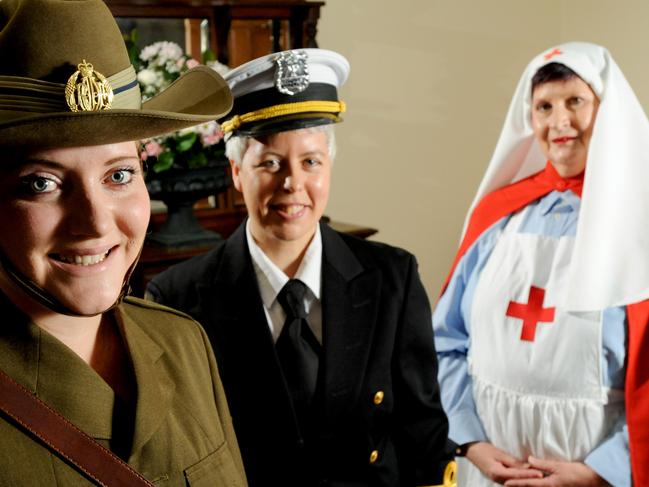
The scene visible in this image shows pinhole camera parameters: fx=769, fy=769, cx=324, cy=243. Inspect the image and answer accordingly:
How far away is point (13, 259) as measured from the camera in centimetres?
81

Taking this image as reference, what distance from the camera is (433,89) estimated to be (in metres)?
3.58

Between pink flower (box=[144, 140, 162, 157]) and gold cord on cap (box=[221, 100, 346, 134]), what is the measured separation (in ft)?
3.35

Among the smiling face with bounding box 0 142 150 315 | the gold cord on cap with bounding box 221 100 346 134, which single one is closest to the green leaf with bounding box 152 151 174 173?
the gold cord on cap with bounding box 221 100 346 134

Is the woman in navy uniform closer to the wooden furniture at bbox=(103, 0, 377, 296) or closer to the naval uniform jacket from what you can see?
the naval uniform jacket

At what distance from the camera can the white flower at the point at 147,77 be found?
2334 millimetres

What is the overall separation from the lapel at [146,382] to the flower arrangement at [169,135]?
1410 mm

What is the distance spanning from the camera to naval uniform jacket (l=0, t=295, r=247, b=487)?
32.2 inches

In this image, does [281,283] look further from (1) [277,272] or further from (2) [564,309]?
(2) [564,309]

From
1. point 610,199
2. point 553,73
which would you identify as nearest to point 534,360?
point 610,199

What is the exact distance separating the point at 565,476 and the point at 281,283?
109 centimetres

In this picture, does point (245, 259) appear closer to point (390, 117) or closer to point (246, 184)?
point (246, 184)

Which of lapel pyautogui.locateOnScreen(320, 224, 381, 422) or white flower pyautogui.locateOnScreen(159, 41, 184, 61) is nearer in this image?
lapel pyautogui.locateOnScreen(320, 224, 381, 422)

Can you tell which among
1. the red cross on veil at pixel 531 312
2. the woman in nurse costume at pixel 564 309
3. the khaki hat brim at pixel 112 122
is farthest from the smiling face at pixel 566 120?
the khaki hat brim at pixel 112 122

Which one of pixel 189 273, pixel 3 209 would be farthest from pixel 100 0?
pixel 189 273
